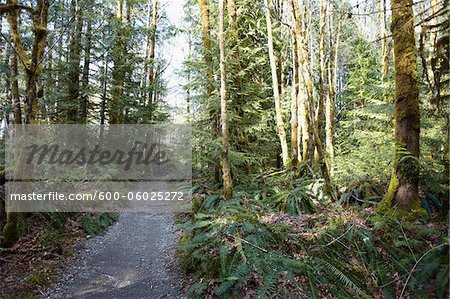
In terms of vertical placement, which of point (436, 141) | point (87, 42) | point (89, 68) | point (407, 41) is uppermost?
point (87, 42)

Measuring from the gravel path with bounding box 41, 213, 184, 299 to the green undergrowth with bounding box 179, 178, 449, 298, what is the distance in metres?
0.52

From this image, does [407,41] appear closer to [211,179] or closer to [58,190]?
[211,179]

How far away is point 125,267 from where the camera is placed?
5.24 metres

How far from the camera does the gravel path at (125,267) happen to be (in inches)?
172

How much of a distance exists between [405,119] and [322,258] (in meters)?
2.76

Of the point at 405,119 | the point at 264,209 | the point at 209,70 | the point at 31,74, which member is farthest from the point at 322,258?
the point at 209,70

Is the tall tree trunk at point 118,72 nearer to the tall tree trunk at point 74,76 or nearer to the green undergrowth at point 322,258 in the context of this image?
the tall tree trunk at point 74,76

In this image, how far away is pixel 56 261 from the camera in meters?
5.17

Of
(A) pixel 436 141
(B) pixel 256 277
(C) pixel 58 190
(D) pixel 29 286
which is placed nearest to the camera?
(B) pixel 256 277

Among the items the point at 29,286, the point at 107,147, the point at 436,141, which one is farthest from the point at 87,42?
the point at 436,141

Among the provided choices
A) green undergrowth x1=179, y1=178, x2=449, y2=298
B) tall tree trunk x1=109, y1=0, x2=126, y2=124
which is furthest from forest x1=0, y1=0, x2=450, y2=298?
tall tree trunk x1=109, y1=0, x2=126, y2=124

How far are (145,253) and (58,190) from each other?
3233mm

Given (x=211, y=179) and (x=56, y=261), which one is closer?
(x=56, y=261)

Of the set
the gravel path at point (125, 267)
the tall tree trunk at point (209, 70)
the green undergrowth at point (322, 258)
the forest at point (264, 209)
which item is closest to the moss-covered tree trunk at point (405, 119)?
the forest at point (264, 209)
